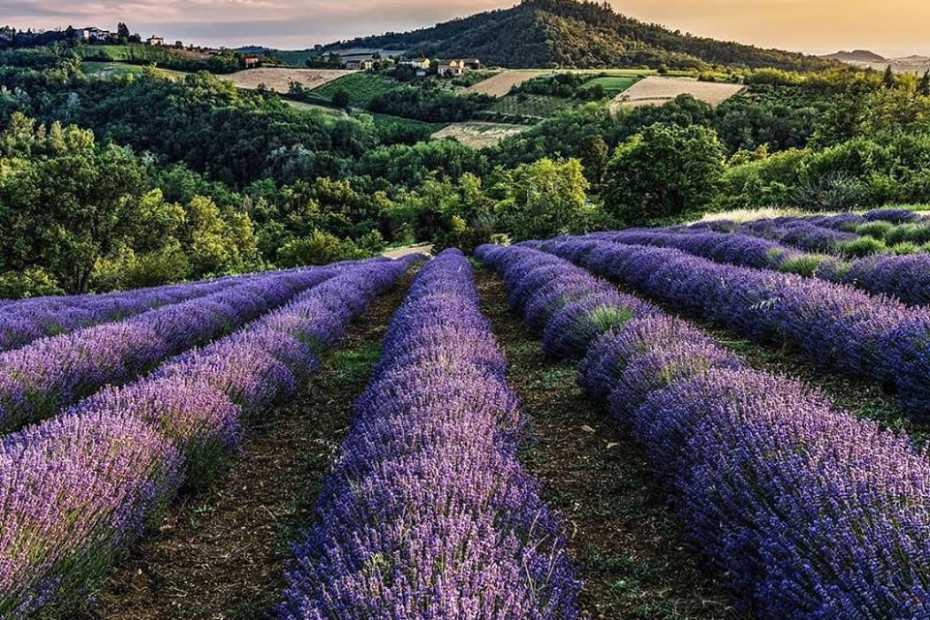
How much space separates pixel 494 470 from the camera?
2.52 meters

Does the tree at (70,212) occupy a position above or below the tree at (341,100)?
below

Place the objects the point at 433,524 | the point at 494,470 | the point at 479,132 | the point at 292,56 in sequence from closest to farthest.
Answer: the point at 433,524
the point at 494,470
the point at 479,132
the point at 292,56

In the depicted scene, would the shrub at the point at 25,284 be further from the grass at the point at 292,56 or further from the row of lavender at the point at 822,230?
the grass at the point at 292,56

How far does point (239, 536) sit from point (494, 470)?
139 cm

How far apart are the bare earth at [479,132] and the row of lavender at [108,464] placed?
7963 centimetres

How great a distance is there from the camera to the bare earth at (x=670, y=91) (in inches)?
2881

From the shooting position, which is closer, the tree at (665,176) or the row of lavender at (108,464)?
the row of lavender at (108,464)

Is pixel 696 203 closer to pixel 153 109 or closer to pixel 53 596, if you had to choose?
pixel 53 596

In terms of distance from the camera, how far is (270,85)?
111812 millimetres

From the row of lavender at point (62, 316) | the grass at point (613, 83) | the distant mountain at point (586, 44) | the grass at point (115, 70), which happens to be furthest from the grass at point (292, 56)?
the row of lavender at point (62, 316)

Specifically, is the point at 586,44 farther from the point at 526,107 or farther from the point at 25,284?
the point at 25,284

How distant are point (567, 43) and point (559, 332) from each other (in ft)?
450

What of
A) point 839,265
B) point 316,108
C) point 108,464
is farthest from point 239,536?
point 316,108

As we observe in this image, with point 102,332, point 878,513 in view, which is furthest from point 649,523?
point 102,332
